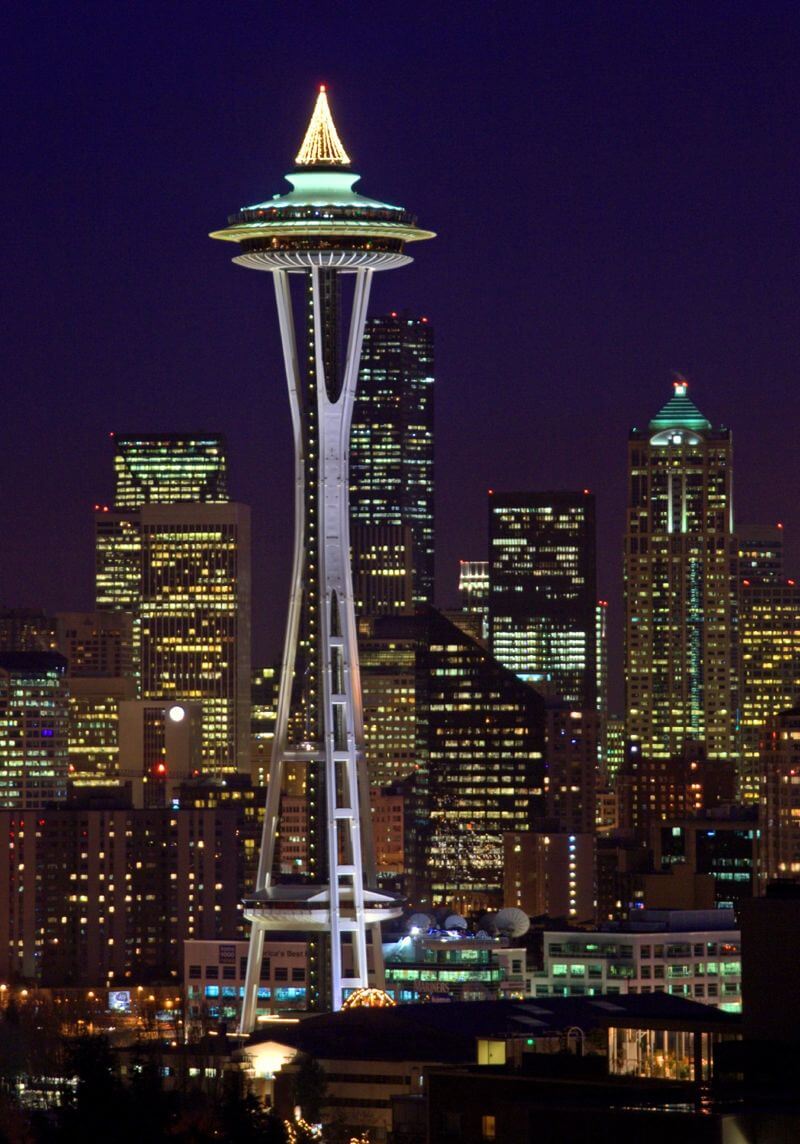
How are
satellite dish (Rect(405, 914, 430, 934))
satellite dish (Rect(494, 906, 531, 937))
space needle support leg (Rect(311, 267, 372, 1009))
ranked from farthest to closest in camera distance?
satellite dish (Rect(494, 906, 531, 937)), satellite dish (Rect(405, 914, 430, 934)), space needle support leg (Rect(311, 267, 372, 1009))

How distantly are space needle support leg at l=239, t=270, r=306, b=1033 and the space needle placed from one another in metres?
0.07

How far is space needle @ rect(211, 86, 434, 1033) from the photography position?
152750 mm

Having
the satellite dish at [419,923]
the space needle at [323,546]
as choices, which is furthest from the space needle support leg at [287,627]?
the satellite dish at [419,923]

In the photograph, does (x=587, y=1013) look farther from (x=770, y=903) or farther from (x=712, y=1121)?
(x=712, y=1121)

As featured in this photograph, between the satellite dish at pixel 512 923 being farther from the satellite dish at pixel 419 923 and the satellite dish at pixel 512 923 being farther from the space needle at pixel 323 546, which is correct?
the space needle at pixel 323 546

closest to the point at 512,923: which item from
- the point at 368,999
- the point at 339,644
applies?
the point at 339,644

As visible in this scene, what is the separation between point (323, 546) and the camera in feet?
509

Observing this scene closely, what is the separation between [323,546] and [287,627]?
330 centimetres

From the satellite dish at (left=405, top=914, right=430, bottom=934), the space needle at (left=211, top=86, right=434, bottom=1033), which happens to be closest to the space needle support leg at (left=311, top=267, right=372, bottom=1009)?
the space needle at (left=211, top=86, right=434, bottom=1033)

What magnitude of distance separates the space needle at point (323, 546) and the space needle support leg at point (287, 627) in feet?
0.24

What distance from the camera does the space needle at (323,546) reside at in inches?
6014

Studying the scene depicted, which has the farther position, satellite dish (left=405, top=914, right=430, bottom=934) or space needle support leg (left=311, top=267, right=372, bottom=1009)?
satellite dish (left=405, top=914, right=430, bottom=934)

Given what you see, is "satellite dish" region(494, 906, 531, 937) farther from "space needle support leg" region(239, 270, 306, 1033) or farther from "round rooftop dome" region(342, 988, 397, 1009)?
"round rooftop dome" region(342, 988, 397, 1009)

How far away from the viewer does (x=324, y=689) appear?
15688 centimetres
